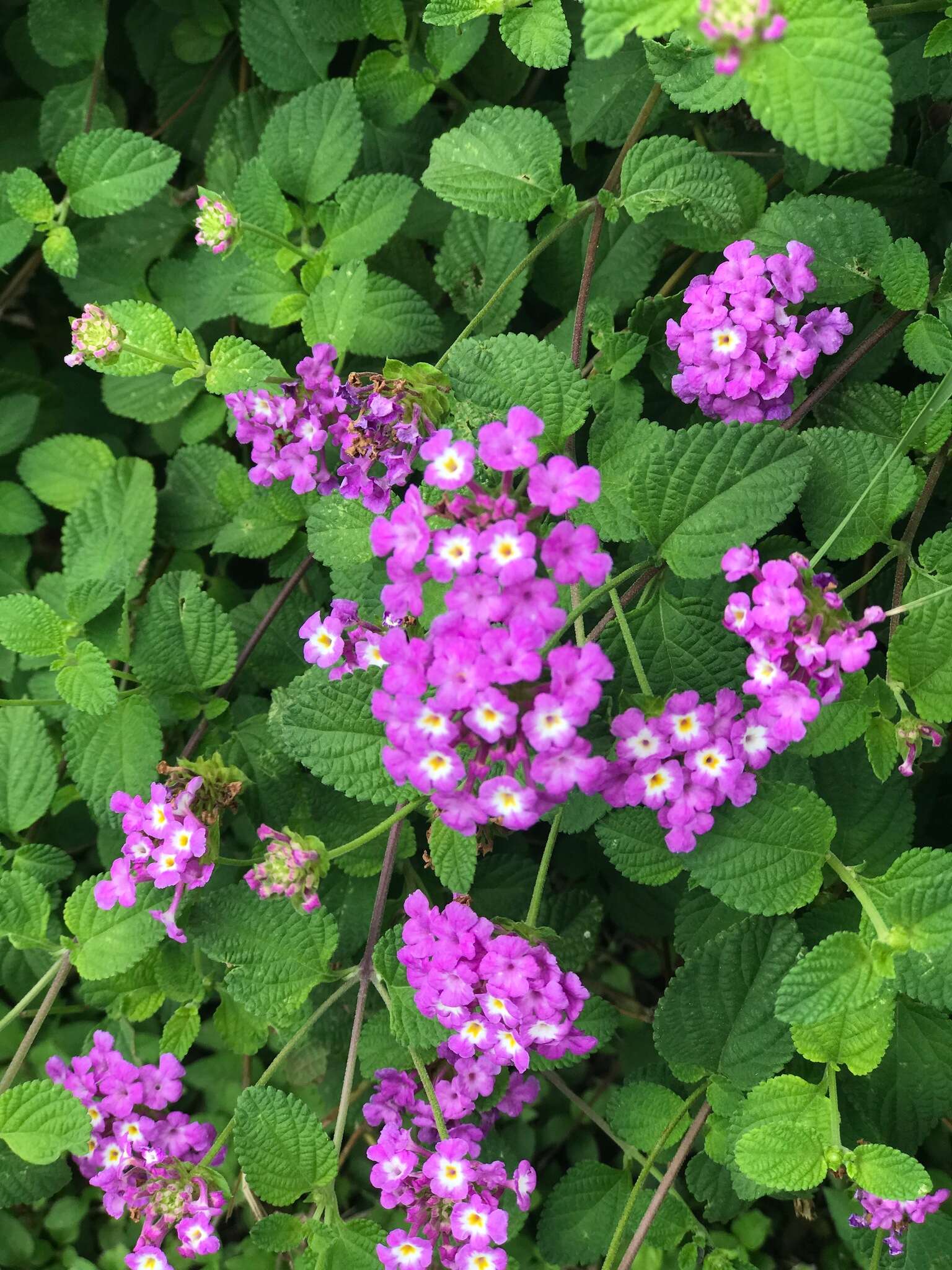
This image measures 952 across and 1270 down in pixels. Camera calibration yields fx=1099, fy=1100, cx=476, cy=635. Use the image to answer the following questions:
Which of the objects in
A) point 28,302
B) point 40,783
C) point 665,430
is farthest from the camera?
point 28,302

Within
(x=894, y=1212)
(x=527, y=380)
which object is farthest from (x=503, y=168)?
(x=894, y=1212)

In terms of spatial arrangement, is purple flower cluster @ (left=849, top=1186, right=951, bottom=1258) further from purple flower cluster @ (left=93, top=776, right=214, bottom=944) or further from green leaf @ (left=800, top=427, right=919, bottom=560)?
purple flower cluster @ (left=93, top=776, right=214, bottom=944)

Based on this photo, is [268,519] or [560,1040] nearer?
[560,1040]

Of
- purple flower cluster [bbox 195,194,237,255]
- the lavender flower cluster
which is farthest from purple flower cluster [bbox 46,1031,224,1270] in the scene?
purple flower cluster [bbox 195,194,237,255]

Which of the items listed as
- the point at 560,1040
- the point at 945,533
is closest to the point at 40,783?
the point at 560,1040

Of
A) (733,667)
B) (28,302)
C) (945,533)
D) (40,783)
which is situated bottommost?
(40,783)

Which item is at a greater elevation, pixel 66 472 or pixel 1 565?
pixel 66 472

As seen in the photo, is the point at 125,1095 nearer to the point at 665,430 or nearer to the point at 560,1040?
the point at 560,1040
